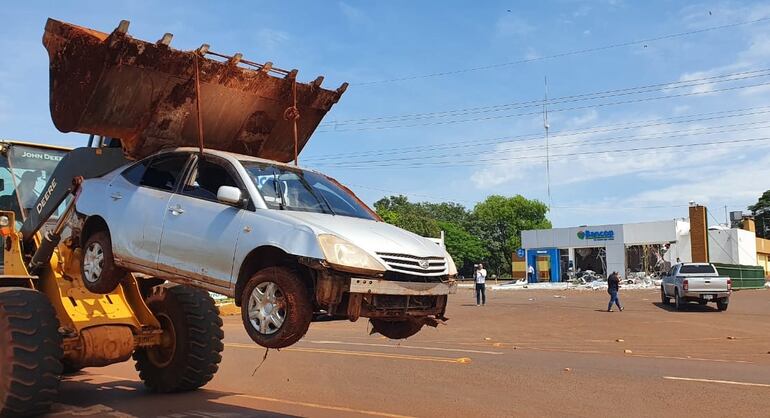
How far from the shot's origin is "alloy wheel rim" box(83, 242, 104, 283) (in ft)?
22.3

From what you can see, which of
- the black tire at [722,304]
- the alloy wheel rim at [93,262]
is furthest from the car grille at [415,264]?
the black tire at [722,304]

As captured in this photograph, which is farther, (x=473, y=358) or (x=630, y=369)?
(x=473, y=358)

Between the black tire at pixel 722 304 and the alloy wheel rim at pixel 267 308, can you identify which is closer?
the alloy wheel rim at pixel 267 308

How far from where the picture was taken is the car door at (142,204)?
6.36 m

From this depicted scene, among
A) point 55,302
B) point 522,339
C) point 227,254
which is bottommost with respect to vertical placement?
point 522,339

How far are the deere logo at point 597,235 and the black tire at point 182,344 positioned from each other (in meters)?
49.1

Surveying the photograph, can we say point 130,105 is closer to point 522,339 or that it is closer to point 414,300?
point 414,300

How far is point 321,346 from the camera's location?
14.9 m

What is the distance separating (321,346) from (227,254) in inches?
377

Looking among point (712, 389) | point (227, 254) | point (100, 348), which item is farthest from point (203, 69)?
point (712, 389)

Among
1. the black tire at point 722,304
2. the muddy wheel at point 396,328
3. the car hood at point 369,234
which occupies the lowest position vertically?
the black tire at point 722,304

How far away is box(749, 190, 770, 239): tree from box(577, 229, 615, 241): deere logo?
6078cm

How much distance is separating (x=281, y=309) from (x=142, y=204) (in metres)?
2.24

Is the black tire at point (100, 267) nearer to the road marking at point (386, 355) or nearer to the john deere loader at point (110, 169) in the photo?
the john deere loader at point (110, 169)
